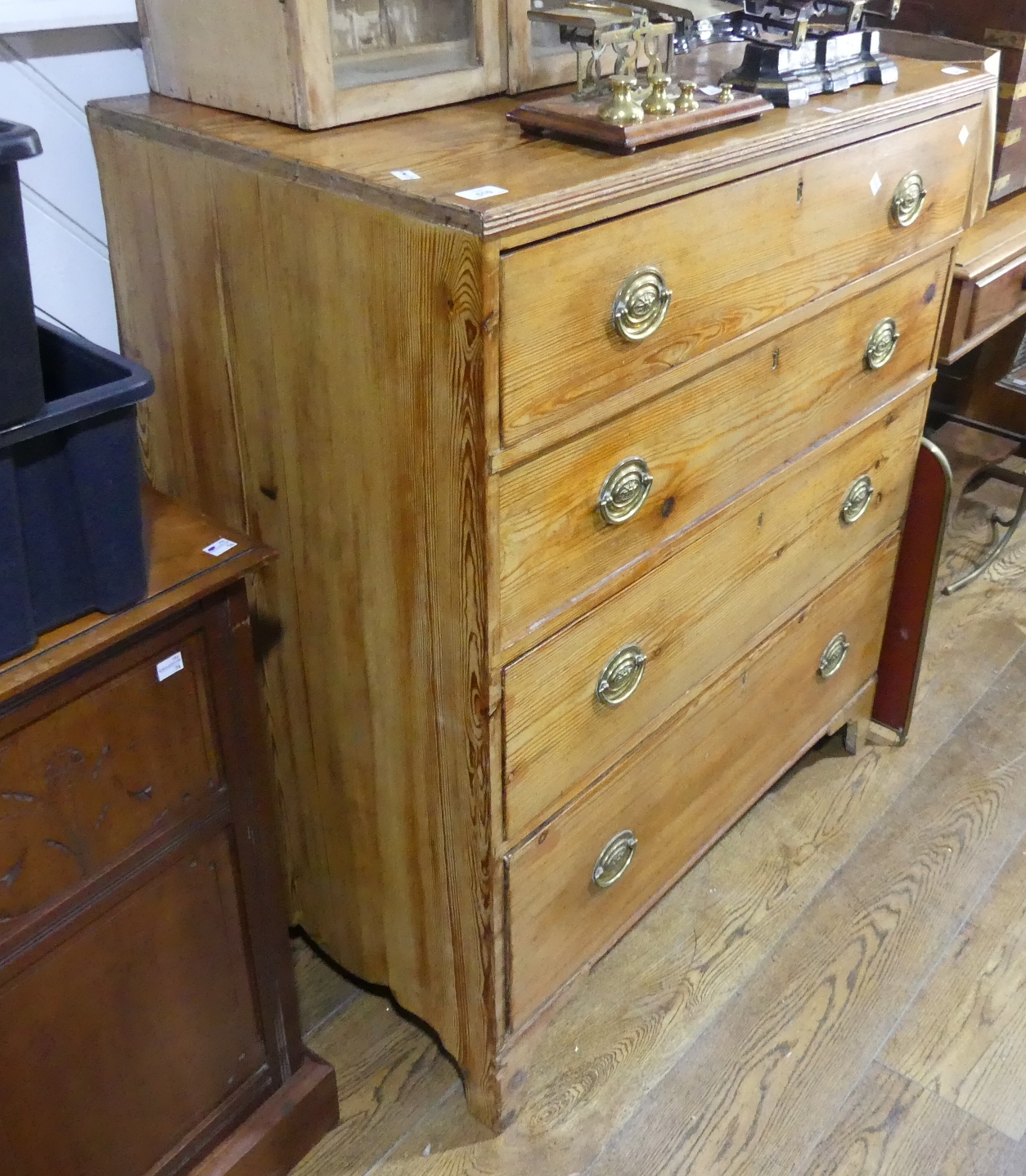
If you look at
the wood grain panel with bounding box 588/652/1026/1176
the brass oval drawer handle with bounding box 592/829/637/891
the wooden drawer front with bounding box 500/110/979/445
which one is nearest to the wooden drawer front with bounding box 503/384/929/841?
the brass oval drawer handle with bounding box 592/829/637/891

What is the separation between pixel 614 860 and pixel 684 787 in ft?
0.57

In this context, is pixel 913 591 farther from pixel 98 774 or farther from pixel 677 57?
pixel 98 774

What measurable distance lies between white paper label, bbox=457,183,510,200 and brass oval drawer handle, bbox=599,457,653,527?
0.30m

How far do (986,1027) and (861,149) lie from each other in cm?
115

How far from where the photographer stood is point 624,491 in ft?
3.60

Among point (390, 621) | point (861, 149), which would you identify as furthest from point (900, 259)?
point (390, 621)

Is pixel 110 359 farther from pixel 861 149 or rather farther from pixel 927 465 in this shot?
pixel 927 465

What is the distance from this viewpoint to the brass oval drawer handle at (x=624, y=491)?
3.53 ft

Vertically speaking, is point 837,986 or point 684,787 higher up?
point 684,787

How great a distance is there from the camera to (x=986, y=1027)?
1524mm

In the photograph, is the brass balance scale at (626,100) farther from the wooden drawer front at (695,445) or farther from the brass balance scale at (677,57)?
the wooden drawer front at (695,445)

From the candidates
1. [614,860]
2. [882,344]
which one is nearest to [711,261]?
[882,344]

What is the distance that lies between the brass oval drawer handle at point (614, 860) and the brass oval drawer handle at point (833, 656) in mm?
481

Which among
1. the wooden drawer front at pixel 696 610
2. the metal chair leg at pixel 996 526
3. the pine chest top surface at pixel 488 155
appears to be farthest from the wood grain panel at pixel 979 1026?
the pine chest top surface at pixel 488 155
